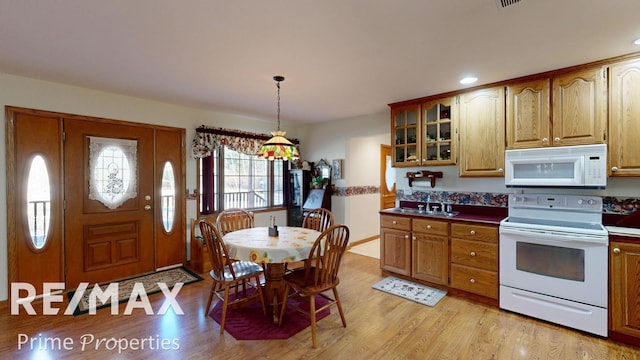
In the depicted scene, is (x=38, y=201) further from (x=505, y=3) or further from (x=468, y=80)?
(x=468, y=80)

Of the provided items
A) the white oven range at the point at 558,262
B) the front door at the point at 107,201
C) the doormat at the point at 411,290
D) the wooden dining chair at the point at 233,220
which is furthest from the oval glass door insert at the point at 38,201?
the white oven range at the point at 558,262

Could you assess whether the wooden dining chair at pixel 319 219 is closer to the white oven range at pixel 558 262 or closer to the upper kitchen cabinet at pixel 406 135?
the upper kitchen cabinet at pixel 406 135

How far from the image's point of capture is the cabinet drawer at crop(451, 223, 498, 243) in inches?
114

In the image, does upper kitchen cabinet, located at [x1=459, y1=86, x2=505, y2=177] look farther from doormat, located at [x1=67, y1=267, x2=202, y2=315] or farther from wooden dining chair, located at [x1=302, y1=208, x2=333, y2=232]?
doormat, located at [x1=67, y1=267, x2=202, y2=315]

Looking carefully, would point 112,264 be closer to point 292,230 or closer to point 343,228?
point 292,230

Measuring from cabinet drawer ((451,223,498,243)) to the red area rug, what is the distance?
1.61m

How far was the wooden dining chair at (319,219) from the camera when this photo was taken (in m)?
3.46

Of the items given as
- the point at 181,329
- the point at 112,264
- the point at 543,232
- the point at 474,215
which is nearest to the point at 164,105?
the point at 112,264

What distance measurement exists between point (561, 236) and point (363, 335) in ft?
6.26

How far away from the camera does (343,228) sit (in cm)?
240

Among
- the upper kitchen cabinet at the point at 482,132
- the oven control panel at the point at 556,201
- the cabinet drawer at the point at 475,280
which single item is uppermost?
the upper kitchen cabinet at the point at 482,132

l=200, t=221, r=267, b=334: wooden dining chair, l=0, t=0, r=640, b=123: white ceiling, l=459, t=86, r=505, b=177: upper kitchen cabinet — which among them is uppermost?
l=0, t=0, r=640, b=123: white ceiling

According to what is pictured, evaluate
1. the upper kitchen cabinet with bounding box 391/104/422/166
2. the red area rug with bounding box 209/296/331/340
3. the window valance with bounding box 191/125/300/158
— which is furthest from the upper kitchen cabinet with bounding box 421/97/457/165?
the window valance with bounding box 191/125/300/158

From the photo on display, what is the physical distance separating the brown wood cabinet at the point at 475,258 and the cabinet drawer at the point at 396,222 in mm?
533
